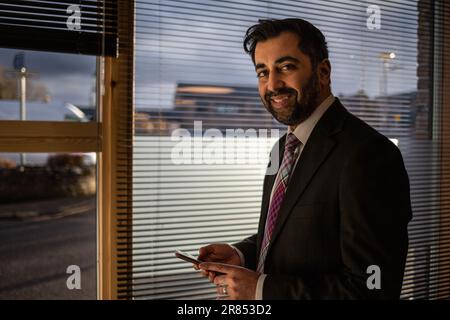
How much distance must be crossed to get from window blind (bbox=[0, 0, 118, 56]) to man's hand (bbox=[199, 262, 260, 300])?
920 mm

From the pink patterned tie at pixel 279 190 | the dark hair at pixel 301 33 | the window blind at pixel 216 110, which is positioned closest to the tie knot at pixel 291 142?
the pink patterned tie at pixel 279 190

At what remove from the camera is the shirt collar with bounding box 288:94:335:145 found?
127 cm

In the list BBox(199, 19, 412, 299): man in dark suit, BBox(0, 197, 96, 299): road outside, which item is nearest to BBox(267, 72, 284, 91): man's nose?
BBox(199, 19, 412, 299): man in dark suit

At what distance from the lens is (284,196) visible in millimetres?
1242

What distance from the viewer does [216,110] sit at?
193 cm

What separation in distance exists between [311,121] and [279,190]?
22 cm

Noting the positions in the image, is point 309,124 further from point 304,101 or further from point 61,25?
point 61,25

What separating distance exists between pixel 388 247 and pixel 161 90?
109 centimetres

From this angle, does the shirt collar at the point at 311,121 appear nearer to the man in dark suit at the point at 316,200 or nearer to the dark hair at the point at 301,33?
the man in dark suit at the point at 316,200

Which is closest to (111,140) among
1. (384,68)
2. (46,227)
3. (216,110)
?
(216,110)

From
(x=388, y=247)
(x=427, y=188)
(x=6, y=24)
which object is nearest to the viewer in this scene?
(x=388, y=247)

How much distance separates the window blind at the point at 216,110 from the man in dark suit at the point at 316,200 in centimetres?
50
